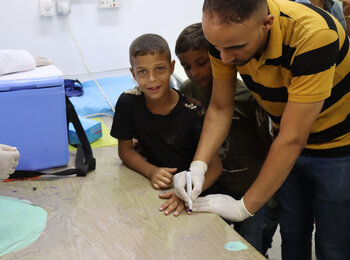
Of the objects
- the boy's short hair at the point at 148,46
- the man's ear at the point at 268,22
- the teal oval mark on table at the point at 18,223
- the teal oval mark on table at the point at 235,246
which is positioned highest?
the man's ear at the point at 268,22

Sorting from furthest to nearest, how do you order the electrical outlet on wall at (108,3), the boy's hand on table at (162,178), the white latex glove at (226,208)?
the electrical outlet on wall at (108,3), the boy's hand on table at (162,178), the white latex glove at (226,208)

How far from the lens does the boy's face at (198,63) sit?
1.27 metres

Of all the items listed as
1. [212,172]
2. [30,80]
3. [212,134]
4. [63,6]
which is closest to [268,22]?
[212,134]

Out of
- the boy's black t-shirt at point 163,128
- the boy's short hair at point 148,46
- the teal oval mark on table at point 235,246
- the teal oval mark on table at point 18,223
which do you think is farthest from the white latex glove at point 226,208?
the boy's short hair at point 148,46

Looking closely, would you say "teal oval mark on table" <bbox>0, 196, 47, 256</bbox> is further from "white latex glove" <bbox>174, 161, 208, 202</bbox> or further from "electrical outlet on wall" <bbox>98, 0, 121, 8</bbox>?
"electrical outlet on wall" <bbox>98, 0, 121, 8</bbox>

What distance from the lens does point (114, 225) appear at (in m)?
0.95

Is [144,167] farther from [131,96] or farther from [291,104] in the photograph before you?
[291,104]

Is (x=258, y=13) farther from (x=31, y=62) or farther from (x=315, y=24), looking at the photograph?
(x=31, y=62)

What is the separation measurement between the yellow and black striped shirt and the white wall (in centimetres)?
201

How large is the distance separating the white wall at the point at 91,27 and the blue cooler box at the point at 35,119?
5.56 feet

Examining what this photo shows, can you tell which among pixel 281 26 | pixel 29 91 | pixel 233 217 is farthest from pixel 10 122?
pixel 281 26

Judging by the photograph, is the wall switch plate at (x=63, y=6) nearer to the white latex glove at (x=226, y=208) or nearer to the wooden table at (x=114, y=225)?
the wooden table at (x=114, y=225)

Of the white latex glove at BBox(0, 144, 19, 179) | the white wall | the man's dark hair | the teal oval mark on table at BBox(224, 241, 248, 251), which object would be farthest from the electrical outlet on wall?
the teal oval mark on table at BBox(224, 241, 248, 251)

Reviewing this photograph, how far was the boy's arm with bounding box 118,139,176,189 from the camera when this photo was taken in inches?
44.2
